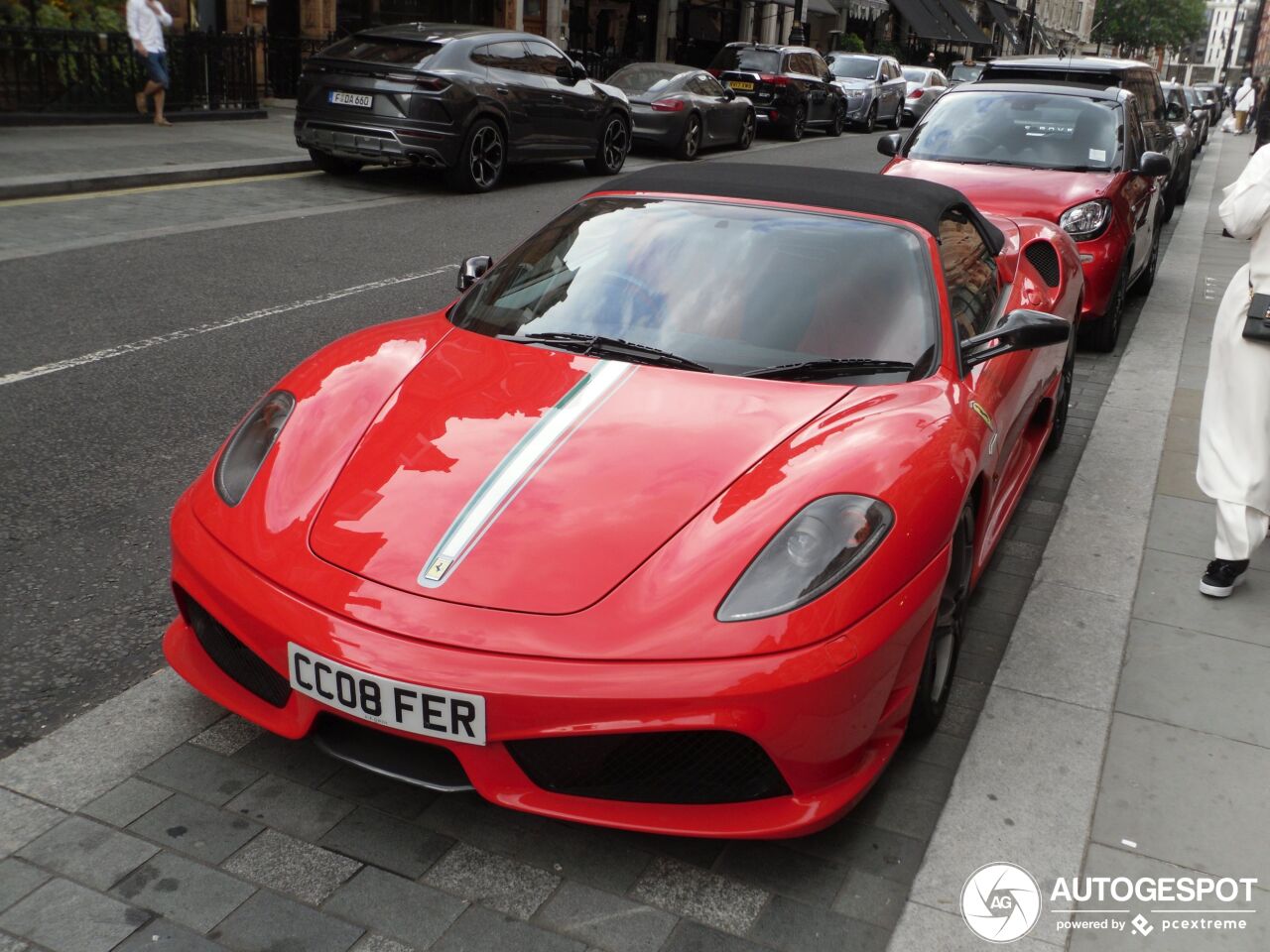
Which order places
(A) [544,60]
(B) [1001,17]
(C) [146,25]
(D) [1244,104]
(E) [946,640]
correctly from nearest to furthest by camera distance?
(E) [946,640] → (A) [544,60] → (C) [146,25] → (D) [1244,104] → (B) [1001,17]

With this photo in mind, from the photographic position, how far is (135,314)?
7.29m

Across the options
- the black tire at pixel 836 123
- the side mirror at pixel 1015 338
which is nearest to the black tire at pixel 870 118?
the black tire at pixel 836 123

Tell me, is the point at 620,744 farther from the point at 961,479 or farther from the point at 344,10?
the point at 344,10

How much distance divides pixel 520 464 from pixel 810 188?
1653 mm

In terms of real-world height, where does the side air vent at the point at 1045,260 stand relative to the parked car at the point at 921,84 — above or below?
below

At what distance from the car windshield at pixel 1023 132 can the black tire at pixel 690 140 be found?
31.2 feet

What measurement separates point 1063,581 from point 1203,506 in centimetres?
118

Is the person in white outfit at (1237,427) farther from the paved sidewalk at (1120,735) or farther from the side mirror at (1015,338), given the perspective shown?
the side mirror at (1015,338)

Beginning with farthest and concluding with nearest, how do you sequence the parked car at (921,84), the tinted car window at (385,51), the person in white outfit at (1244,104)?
the person in white outfit at (1244,104) < the parked car at (921,84) < the tinted car window at (385,51)

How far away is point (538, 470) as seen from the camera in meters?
2.93

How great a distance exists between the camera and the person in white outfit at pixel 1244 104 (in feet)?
120

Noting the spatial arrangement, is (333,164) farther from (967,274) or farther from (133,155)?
(967,274)

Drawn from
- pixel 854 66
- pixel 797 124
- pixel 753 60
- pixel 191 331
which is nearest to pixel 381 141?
pixel 191 331

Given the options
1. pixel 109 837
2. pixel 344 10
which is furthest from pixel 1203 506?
pixel 344 10
